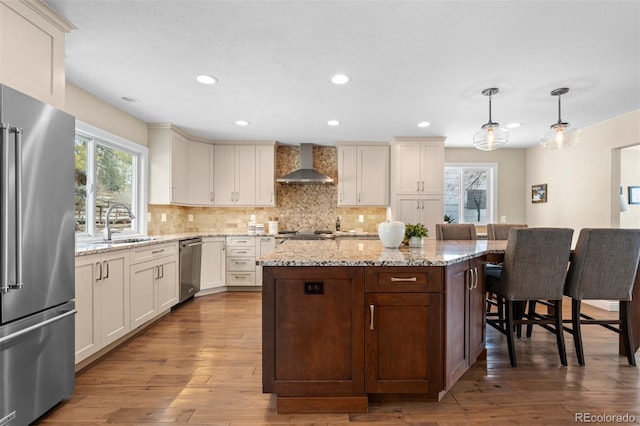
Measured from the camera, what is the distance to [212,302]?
14.4ft

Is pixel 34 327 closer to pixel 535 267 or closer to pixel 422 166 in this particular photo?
pixel 535 267

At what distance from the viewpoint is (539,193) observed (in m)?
5.34

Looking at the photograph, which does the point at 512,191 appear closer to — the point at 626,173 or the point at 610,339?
the point at 626,173

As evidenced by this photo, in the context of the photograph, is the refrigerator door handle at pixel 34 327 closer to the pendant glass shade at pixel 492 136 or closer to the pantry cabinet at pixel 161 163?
the pantry cabinet at pixel 161 163

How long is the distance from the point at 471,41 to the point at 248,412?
2761mm

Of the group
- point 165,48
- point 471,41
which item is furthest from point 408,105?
point 165,48

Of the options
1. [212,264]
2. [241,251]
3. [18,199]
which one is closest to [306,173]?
[241,251]

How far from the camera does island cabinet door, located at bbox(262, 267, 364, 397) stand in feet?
6.10

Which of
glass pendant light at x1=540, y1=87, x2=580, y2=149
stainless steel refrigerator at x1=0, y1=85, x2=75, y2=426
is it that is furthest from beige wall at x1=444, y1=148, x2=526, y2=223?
stainless steel refrigerator at x1=0, y1=85, x2=75, y2=426

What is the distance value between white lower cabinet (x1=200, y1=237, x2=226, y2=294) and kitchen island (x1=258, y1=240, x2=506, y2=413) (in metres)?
3.19

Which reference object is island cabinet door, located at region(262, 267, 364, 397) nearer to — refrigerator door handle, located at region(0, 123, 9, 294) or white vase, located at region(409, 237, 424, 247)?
white vase, located at region(409, 237, 424, 247)

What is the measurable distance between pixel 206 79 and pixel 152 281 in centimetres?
207

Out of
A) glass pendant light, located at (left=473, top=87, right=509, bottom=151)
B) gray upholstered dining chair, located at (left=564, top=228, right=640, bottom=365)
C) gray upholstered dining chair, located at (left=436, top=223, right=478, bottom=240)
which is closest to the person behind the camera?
gray upholstered dining chair, located at (left=564, top=228, right=640, bottom=365)

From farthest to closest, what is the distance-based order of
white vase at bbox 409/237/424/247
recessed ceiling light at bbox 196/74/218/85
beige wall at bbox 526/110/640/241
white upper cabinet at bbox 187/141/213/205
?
white upper cabinet at bbox 187/141/213/205 < beige wall at bbox 526/110/640/241 < recessed ceiling light at bbox 196/74/218/85 < white vase at bbox 409/237/424/247
